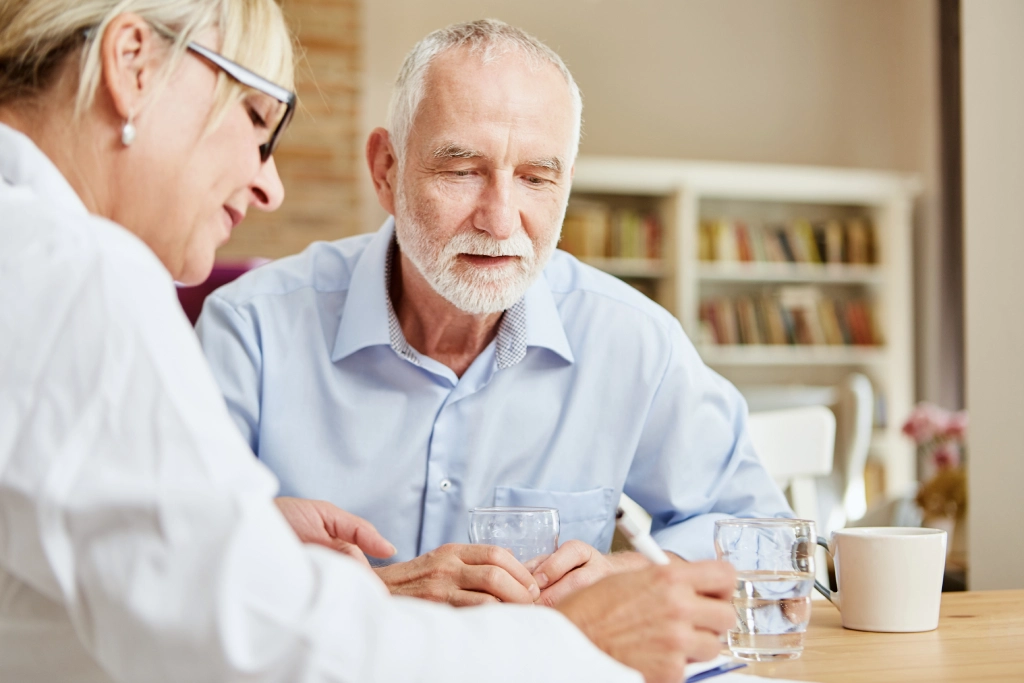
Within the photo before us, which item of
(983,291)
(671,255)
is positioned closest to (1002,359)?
(983,291)

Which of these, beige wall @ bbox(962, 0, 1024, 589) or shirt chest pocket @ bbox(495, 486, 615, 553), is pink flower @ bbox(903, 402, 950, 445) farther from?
shirt chest pocket @ bbox(495, 486, 615, 553)

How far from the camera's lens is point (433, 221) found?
145 centimetres

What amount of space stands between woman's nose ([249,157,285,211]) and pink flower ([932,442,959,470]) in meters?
2.66

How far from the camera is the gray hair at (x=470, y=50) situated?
1.44 meters

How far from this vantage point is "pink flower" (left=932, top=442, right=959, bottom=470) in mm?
3128

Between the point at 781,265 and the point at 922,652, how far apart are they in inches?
190

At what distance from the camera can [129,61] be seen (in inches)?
29.5

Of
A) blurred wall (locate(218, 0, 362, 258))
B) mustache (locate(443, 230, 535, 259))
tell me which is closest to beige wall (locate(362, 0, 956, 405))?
blurred wall (locate(218, 0, 362, 258))

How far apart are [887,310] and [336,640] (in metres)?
5.53

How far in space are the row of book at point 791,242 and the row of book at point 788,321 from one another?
0.24 m

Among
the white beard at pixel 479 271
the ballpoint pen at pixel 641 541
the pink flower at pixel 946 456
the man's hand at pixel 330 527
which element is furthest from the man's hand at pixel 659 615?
the pink flower at pixel 946 456

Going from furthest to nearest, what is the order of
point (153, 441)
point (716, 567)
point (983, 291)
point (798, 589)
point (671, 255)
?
point (671, 255) < point (983, 291) < point (798, 589) < point (716, 567) < point (153, 441)

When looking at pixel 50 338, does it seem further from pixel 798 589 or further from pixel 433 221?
pixel 433 221

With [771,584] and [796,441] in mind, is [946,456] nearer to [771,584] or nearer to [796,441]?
[796,441]
